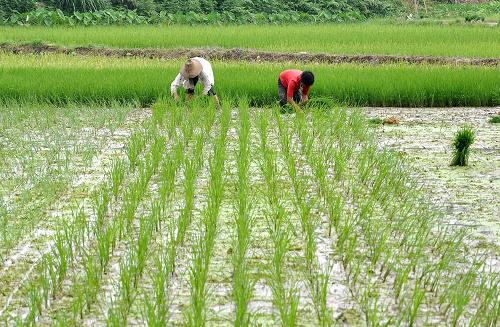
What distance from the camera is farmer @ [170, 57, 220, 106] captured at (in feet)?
26.2

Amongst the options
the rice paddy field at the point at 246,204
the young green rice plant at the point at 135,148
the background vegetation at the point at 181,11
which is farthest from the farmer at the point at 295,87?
the background vegetation at the point at 181,11

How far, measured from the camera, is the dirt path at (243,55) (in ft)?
43.0

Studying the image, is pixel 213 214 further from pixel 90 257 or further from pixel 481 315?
pixel 481 315

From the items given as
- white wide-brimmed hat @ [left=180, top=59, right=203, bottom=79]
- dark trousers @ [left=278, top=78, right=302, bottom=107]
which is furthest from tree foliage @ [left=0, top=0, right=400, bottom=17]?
dark trousers @ [left=278, top=78, right=302, bottom=107]

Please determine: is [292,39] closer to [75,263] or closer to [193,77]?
[193,77]

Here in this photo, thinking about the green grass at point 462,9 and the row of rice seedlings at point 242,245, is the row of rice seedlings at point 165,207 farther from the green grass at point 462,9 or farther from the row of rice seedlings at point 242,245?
the green grass at point 462,9

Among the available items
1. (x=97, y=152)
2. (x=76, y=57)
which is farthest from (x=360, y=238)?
(x=76, y=57)

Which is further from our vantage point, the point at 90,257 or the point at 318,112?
the point at 318,112

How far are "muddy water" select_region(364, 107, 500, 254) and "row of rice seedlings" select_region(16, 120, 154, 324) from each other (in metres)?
1.90

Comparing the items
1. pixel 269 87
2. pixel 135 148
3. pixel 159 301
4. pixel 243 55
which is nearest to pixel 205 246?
pixel 159 301

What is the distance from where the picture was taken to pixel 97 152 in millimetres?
6656

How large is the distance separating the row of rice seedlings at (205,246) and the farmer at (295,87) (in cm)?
139

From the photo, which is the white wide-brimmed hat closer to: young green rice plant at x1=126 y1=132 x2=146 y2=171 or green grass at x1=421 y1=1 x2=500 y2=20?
young green rice plant at x1=126 y1=132 x2=146 y2=171

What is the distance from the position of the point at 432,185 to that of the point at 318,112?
222cm
